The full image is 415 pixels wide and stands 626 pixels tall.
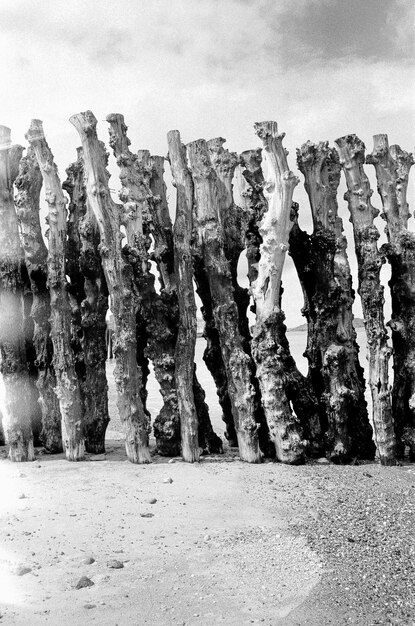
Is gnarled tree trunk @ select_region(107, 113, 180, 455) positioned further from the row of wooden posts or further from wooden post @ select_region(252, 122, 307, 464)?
wooden post @ select_region(252, 122, 307, 464)

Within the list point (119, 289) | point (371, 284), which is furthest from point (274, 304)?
point (119, 289)

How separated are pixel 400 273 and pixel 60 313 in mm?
3724

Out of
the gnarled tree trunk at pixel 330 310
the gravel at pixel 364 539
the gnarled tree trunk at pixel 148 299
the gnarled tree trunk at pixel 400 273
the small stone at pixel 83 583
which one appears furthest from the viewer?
the gnarled tree trunk at pixel 148 299

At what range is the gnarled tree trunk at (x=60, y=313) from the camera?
717cm

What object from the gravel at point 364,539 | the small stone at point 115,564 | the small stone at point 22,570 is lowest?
the gravel at point 364,539

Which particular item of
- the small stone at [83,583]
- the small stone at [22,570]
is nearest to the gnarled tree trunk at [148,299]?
A: the small stone at [22,570]

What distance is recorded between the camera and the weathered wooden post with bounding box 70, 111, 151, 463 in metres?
6.93

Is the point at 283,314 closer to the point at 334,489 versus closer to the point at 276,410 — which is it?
the point at 276,410

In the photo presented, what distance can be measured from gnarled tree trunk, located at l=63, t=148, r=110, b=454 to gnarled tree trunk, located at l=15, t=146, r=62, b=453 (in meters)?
0.32

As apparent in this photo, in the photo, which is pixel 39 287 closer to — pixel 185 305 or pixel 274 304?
pixel 185 305

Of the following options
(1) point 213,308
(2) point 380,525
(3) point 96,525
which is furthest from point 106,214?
(2) point 380,525

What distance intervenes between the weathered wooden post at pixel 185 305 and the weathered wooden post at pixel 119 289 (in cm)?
45

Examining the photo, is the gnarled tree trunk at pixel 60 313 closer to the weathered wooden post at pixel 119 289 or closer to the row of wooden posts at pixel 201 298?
the row of wooden posts at pixel 201 298

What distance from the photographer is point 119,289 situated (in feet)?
22.7
